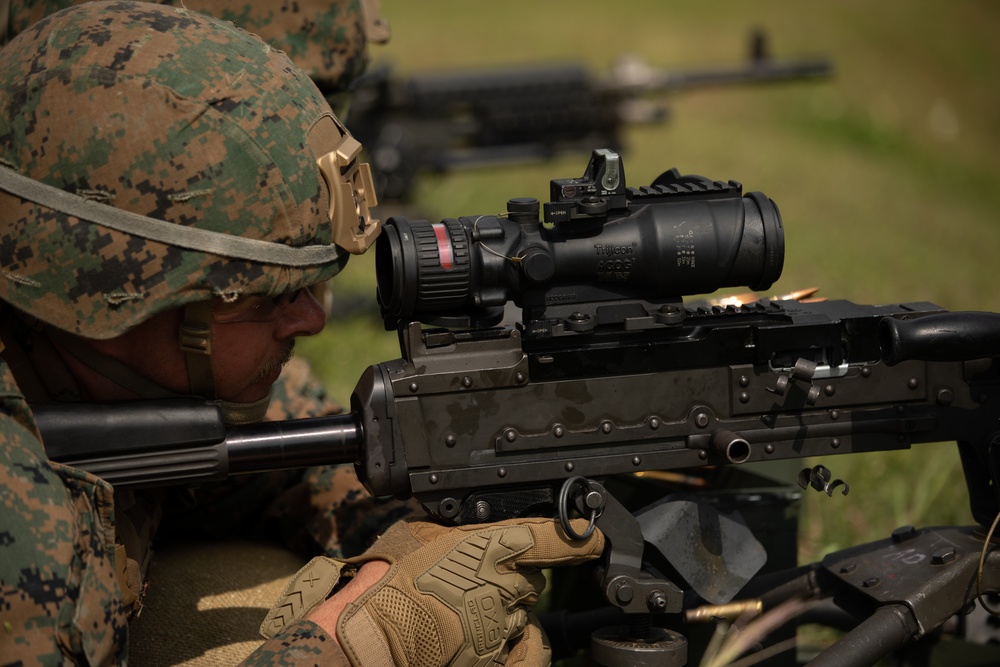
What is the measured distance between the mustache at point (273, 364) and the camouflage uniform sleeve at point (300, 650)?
2.22 ft

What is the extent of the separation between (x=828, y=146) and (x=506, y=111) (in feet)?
20.7

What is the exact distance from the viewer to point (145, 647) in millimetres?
3197

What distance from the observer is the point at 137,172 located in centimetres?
268

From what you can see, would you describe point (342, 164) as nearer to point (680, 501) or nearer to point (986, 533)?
point (680, 501)

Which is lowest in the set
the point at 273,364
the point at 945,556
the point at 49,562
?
the point at 945,556

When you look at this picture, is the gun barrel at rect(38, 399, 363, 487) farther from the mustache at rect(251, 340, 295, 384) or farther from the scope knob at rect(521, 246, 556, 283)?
the scope knob at rect(521, 246, 556, 283)

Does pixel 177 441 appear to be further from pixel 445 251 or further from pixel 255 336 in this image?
pixel 445 251

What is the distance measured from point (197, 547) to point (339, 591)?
0.91 metres

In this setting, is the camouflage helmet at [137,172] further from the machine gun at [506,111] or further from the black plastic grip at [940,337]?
the machine gun at [506,111]

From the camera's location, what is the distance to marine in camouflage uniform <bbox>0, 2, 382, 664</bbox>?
2646 millimetres

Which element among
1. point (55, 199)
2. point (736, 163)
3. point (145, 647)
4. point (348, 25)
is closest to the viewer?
point (55, 199)

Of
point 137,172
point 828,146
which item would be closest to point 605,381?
point 137,172

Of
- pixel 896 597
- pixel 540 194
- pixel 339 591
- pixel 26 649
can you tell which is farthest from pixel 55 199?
pixel 540 194

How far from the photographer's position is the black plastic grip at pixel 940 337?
9.55ft
